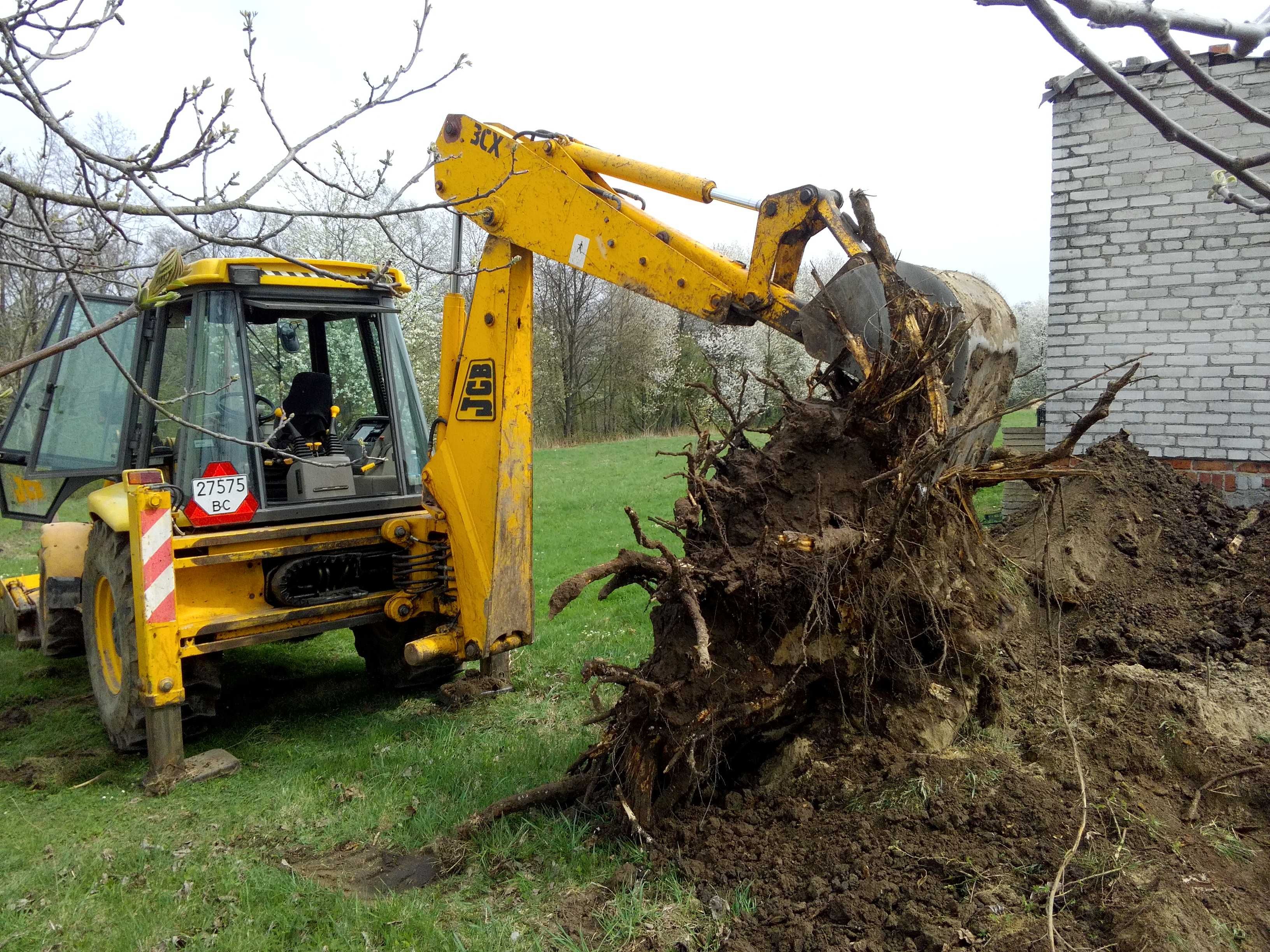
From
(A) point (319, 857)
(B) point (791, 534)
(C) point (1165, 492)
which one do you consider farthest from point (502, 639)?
(C) point (1165, 492)

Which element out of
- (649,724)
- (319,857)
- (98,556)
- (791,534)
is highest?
(791,534)

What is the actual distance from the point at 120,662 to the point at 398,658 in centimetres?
155

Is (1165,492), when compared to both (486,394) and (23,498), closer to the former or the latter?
(486,394)

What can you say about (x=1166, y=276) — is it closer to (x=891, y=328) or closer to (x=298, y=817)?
(x=891, y=328)

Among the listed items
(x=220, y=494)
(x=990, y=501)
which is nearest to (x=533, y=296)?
(x=220, y=494)

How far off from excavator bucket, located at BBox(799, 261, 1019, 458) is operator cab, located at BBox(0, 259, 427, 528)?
7.89ft

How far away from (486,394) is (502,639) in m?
1.37

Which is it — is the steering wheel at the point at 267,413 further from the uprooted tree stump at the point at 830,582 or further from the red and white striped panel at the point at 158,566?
the uprooted tree stump at the point at 830,582

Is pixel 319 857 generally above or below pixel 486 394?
below

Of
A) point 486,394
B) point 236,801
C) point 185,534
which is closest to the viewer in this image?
point 236,801

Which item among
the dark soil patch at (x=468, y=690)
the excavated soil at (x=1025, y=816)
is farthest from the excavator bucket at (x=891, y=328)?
the dark soil patch at (x=468, y=690)

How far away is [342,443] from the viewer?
18.3 ft

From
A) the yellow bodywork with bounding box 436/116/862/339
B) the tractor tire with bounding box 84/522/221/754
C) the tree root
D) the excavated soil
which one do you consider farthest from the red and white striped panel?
the excavated soil

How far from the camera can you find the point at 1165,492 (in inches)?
258
